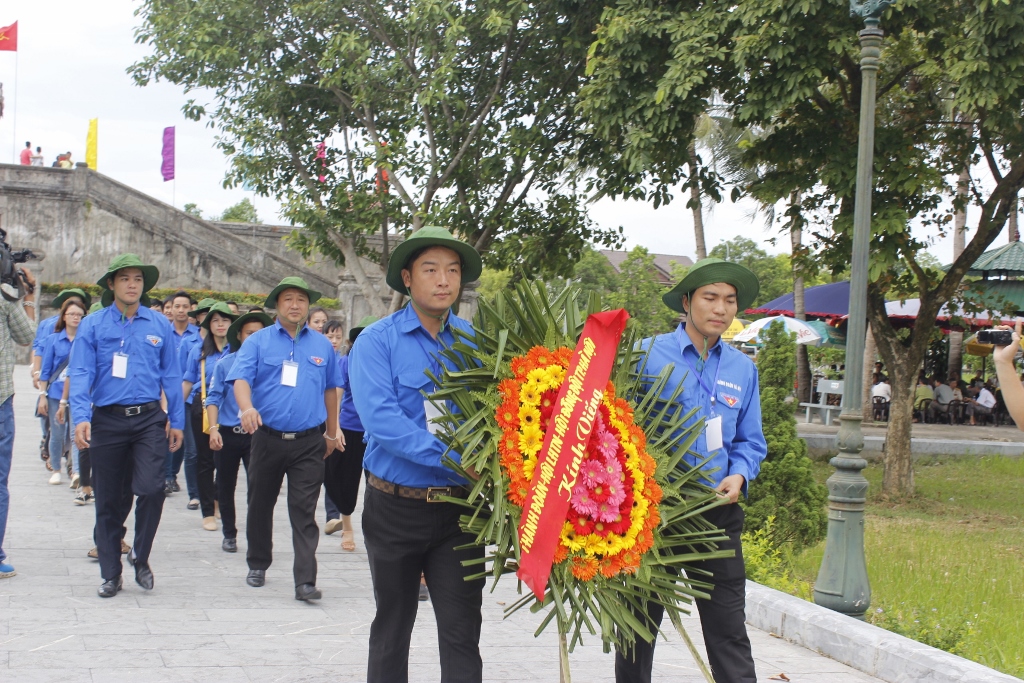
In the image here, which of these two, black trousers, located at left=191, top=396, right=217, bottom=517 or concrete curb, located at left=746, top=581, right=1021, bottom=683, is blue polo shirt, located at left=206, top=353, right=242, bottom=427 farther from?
concrete curb, located at left=746, top=581, right=1021, bottom=683

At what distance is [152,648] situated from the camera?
5.27 meters

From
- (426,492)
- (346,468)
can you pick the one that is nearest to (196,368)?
(346,468)

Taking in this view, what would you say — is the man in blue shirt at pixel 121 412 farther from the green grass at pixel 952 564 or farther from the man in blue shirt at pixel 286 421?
the green grass at pixel 952 564

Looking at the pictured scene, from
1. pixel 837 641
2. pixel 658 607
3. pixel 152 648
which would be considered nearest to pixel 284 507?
pixel 152 648

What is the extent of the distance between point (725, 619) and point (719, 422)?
750mm

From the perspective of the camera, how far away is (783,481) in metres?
8.40

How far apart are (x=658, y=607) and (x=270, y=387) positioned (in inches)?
141

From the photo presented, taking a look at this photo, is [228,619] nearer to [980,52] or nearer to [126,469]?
[126,469]

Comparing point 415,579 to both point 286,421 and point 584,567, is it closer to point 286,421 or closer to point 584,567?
point 584,567

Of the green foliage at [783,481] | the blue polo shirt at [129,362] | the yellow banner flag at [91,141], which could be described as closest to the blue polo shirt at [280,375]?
the blue polo shirt at [129,362]

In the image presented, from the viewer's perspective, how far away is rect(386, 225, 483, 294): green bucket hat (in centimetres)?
386

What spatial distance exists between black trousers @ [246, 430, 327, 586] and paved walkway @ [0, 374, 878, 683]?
0.88 feet

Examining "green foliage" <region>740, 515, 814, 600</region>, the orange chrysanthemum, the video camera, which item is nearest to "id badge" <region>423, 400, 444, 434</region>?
the orange chrysanthemum

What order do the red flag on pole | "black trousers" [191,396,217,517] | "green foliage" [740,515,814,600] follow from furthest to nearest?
1. the red flag on pole
2. "black trousers" [191,396,217,517]
3. "green foliage" [740,515,814,600]
